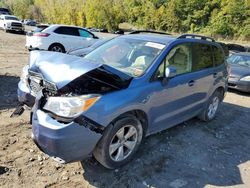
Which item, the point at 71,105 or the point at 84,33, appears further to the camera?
the point at 84,33

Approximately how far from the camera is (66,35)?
14.4 meters

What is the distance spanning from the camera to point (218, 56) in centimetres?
626

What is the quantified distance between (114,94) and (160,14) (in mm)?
73805

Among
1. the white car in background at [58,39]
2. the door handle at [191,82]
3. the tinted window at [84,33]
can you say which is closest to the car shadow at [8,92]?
the door handle at [191,82]

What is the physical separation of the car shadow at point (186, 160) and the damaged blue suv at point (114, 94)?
24 cm

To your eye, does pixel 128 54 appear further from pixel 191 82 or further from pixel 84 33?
pixel 84 33

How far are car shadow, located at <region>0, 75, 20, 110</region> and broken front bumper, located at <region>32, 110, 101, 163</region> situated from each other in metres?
2.60

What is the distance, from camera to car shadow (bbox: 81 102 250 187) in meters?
3.91

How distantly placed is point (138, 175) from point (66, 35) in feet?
37.8

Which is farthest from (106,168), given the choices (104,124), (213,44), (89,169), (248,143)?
(213,44)

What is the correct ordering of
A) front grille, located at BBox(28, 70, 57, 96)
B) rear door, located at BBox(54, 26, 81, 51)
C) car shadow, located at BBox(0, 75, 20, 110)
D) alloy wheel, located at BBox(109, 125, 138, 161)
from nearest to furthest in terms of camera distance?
1. front grille, located at BBox(28, 70, 57, 96)
2. alloy wheel, located at BBox(109, 125, 138, 161)
3. car shadow, located at BBox(0, 75, 20, 110)
4. rear door, located at BBox(54, 26, 81, 51)

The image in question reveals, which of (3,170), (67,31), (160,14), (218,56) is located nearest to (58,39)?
(67,31)

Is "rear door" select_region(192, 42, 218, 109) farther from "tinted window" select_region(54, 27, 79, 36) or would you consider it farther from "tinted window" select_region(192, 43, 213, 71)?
"tinted window" select_region(54, 27, 79, 36)

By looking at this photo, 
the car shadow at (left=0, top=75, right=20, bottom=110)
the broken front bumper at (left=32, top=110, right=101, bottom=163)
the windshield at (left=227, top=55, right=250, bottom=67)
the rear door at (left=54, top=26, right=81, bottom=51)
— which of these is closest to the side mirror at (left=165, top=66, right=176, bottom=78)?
the broken front bumper at (left=32, top=110, right=101, bottom=163)
